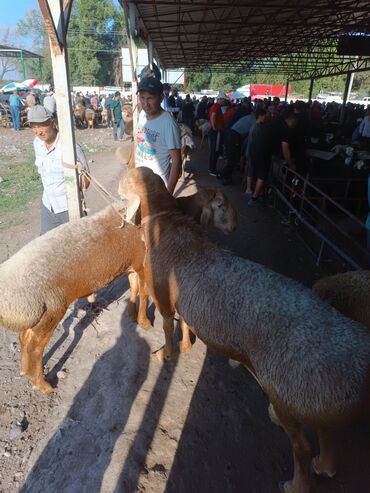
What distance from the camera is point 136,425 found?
8.69 feet

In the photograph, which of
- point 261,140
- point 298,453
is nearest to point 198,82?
point 261,140

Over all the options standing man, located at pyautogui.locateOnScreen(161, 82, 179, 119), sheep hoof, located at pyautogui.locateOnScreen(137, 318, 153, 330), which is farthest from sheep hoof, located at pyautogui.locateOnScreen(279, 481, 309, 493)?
standing man, located at pyautogui.locateOnScreen(161, 82, 179, 119)

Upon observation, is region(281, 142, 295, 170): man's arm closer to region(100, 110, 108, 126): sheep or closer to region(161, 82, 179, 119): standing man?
region(161, 82, 179, 119): standing man

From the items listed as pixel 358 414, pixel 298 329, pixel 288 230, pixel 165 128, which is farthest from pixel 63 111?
pixel 288 230

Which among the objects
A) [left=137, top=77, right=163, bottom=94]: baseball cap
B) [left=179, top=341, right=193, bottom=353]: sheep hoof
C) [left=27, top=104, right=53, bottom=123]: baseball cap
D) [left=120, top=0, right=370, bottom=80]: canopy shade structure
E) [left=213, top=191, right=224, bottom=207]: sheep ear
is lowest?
[left=179, top=341, right=193, bottom=353]: sheep hoof

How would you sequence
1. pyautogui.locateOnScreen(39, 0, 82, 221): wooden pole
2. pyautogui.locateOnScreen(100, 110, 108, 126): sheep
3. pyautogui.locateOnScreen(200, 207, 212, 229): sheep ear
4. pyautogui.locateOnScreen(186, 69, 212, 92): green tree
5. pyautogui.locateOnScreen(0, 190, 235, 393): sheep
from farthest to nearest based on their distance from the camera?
pyautogui.locateOnScreen(186, 69, 212, 92): green tree, pyautogui.locateOnScreen(100, 110, 108, 126): sheep, pyautogui.locateOnScreen(200, 207, 212, 229): sheep ear, pyautogui.locateOnScreen(39, 0, 82, 221): wooden pole, pyautogui.locateOnScreen(0, 190, 235, 393): sheep

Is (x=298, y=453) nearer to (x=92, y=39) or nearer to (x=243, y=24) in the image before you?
(x=243, y=24)


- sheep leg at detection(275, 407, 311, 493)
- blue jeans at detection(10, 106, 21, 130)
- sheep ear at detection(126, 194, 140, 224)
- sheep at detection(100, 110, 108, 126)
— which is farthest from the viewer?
sheep at detection(100, 110, 108, 126)

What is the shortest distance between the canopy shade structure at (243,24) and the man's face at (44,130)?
572 cm

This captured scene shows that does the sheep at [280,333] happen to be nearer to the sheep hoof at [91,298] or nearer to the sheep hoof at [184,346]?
the sheep hoof at [184,346]

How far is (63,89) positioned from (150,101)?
2.71ft

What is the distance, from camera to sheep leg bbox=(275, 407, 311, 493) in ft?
6.63

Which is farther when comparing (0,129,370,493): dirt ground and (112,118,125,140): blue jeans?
(112,118,125,140): blue jeans

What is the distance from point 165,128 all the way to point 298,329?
2.45 m
